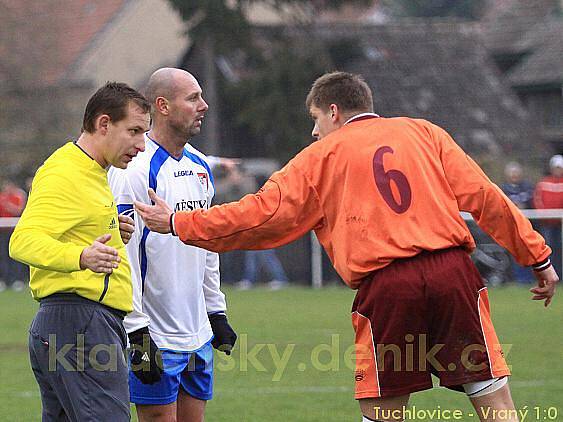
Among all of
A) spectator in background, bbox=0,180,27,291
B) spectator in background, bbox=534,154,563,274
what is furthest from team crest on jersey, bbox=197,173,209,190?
spectator in background, bbox=0,180,27,291

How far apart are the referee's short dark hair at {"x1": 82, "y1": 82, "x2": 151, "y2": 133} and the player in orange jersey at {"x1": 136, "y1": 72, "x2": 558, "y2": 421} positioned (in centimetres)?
63

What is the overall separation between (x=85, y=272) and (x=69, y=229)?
0.71 feet

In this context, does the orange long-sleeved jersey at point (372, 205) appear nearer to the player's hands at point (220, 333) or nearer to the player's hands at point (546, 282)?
the player's hands at point (546, 282)

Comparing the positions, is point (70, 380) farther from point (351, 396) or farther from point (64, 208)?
point (351, 396)

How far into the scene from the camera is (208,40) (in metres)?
34.7

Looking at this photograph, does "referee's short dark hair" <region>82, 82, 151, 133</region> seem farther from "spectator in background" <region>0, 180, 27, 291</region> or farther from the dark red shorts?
"spectator in background" <region>0, 180, 27, 291</region>

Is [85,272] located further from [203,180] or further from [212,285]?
[212,285]

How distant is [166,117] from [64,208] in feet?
4.44

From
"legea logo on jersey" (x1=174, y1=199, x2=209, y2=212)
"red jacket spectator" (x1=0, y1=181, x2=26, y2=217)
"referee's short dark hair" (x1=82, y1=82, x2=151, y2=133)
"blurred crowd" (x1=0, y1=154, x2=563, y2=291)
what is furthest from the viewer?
"red jacket spectator" (x1=0, y1=181, x2=26, y2=217)

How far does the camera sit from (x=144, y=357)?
641 centimetres

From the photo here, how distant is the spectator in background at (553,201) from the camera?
2064 cm

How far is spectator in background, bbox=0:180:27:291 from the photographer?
22531mm

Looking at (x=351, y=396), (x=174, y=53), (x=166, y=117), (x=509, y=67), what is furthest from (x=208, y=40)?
(x=166, y=117)

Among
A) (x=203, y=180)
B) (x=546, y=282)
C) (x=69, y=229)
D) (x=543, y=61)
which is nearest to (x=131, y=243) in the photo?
(x=203, y=180)
